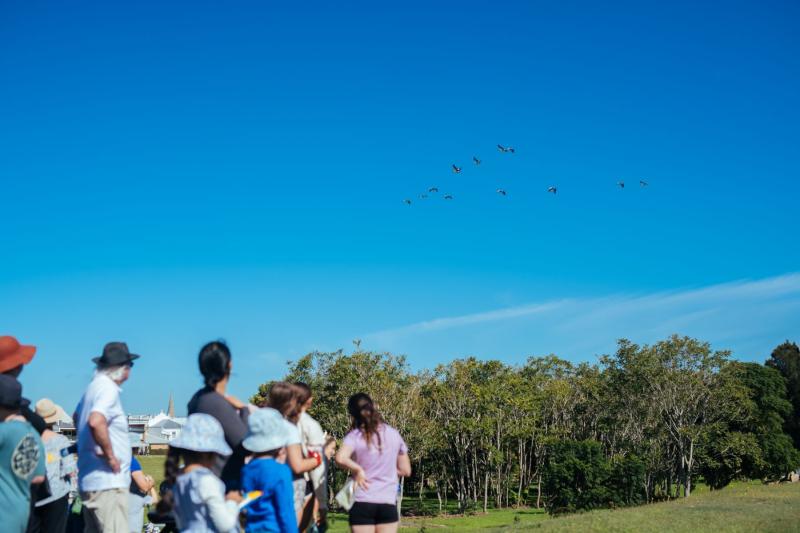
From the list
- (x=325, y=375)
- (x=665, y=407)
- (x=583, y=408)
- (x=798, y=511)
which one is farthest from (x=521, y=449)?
(x=798, y=511)

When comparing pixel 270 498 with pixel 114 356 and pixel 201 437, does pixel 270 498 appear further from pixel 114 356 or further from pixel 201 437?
pixel 114 356

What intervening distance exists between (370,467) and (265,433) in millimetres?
1959

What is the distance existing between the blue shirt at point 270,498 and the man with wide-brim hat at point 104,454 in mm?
1942

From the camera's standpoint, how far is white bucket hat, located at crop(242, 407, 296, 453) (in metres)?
5.64

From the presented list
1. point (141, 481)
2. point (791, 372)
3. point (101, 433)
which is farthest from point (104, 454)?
point (791, 372)

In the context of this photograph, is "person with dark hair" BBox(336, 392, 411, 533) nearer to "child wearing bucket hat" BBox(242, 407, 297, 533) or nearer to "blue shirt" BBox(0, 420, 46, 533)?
"child wearing bucket hat" BBox(242, 407, 297, 533)

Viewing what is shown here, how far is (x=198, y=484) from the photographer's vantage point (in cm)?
509

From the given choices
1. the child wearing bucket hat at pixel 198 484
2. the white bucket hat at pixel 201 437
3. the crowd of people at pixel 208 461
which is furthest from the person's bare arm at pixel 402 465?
the white bucket hat at pixel 201 437

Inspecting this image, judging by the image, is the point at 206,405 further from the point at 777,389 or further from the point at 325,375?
the point at 777,389

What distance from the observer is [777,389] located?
64.9 meters

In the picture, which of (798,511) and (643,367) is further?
(643,367)

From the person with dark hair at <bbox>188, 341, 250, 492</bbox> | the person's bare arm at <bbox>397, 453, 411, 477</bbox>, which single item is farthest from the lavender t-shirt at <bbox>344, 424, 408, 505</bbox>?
the person with dark hair at <bbox>188, 341, 250, 492</bbox>

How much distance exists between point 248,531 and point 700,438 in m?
53.7

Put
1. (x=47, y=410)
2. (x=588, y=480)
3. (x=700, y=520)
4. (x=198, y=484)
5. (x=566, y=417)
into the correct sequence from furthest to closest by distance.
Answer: (x=566, y=417) → (x=588, y=480) → (x=700, y=520) → (x=47, y=410) → (x=198, y=484)
